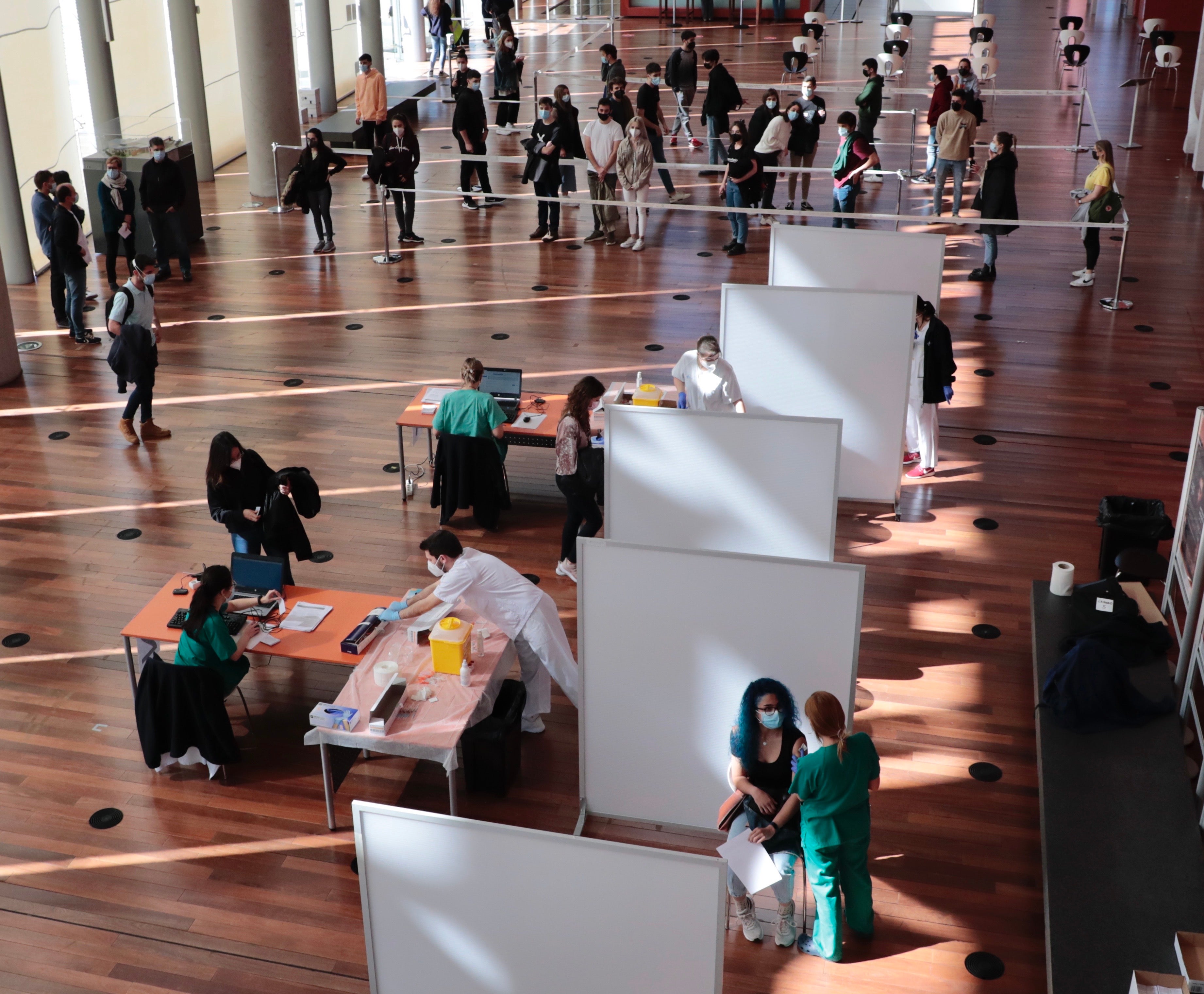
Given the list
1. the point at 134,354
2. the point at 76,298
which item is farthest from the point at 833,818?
the point at 76,298

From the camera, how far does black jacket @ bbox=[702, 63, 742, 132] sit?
49.8ft

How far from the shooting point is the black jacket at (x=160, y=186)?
11.9m

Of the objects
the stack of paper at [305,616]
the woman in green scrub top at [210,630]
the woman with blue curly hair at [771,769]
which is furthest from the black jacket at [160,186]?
the woman with blue curly hair at [771,769]

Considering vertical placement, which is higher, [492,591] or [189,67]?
[189,67]

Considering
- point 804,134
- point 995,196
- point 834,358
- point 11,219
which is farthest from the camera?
point 804,134

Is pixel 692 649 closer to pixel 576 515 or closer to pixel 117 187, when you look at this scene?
pixel 576 515

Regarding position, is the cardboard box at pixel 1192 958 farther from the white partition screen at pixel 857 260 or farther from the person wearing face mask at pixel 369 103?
the person wearing face mask at pixel 369 103

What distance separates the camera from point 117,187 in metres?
11.6

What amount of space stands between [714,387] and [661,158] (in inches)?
318

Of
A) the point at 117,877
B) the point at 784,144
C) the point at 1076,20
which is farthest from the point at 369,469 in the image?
the point at 1076,20

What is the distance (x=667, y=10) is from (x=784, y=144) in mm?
14935

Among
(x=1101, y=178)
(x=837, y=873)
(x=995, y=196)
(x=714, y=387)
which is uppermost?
(x=1101, y=178)

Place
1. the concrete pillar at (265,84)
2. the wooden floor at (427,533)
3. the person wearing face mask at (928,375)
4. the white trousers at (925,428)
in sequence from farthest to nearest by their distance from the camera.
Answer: the concrete pillar at (265,84) → the white trousers at (925,428) → the person wearing face mask at (928,375) → the wooden floor at (427,533)

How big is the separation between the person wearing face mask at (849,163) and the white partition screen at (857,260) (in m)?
3.86
